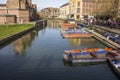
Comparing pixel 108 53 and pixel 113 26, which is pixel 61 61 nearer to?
pixel 108 53

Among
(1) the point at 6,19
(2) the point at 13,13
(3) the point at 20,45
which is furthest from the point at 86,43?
(2) the point at 13,13

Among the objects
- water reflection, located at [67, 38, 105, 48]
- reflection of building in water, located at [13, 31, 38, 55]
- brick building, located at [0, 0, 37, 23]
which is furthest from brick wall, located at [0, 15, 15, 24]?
water reflection, located at [67, 38, 105, 48]

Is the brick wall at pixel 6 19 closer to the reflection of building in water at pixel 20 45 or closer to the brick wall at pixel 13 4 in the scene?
the brick wall at pixel 13 4

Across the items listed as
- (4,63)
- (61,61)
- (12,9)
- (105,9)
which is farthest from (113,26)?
(12,9)

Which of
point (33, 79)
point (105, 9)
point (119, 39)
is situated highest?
point (105, 9)

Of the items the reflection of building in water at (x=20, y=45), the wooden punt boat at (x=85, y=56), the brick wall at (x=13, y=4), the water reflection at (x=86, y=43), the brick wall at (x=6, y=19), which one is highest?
the brick wall at (x=13, y=4)

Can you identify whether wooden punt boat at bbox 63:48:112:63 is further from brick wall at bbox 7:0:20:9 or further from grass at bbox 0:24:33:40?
brick wall at bbox 7:0:20:9

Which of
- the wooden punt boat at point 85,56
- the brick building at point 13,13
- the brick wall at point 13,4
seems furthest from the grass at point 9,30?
the wooden punt boat at point 85,56

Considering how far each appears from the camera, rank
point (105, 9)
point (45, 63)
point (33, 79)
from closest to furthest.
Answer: point (33, 79) → point (45, 63) → point (105, 9)

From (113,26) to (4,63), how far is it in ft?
130

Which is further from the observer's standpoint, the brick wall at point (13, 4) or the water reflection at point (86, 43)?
the brick wall at point (13, 4)

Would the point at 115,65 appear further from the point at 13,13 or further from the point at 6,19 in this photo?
the point at 13,13

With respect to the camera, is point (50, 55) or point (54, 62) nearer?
point (54, 62)

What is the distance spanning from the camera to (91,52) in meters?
29.4
